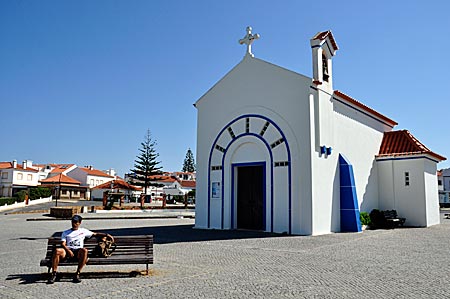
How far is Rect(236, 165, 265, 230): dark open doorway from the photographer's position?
17.3 meters

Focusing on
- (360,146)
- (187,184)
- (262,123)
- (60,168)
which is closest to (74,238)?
(262,123)

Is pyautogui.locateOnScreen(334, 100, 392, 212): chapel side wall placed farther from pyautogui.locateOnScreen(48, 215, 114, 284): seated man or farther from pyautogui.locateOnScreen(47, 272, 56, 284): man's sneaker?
pyautogui.locateOnScreen(47, 272, 56, 284): man's sneaker

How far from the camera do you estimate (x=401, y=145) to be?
22188 millimetres

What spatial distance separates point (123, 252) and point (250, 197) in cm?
1007

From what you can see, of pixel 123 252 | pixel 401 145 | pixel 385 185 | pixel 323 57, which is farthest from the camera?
pixel 401 145

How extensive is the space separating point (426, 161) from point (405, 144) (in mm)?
1843

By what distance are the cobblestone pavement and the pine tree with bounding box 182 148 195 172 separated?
305 ft

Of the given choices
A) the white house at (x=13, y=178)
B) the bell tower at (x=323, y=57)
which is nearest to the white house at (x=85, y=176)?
the white house at (x=13, y=178)

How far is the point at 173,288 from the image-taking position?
22.6 feet

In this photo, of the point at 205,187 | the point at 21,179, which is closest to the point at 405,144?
the point at 205,187

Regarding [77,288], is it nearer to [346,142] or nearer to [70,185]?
[346,142]

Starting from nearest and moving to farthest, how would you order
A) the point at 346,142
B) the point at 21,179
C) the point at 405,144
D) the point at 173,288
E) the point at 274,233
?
the point at 173,288 → the point at 274,233 → the point at 346,142 → the point at 405,144 → the point at 21,179

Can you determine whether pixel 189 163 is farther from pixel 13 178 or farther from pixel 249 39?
pixel 249 39

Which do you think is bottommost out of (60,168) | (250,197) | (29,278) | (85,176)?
(29,278)
